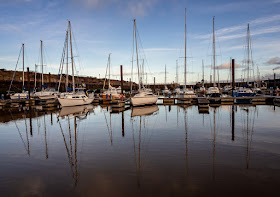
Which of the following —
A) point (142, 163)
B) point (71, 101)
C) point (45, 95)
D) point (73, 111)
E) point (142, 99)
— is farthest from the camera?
point (45, 95)

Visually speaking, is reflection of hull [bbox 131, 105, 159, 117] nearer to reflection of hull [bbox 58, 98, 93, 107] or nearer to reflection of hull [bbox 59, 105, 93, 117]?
reflection of hull [bbox 59, 105, 93, 117]

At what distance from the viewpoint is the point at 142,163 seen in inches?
338

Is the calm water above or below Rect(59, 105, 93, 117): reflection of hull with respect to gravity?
below

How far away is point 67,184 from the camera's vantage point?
681 centimetres

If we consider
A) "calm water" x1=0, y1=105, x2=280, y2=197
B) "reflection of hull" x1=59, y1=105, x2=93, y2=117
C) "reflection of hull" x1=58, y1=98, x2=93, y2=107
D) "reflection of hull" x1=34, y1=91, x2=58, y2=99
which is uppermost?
"reflection of hull" x1=34, y1=91, x2=58, y2=99

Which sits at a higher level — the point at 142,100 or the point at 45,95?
the point at 45,95

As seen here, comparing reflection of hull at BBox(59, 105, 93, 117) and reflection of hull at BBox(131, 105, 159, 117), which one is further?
reflection of hull at BBox(59, 105, 93, 117)

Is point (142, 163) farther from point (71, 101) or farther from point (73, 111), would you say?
point (71, 101)

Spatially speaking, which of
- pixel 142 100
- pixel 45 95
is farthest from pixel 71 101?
pixel 45 95

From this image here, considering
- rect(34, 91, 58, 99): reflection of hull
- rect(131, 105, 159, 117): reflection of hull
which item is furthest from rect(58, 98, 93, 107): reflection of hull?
rect(34, 91, 58, 99): reflection of hull

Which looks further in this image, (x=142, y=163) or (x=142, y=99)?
(x=142, y=99)

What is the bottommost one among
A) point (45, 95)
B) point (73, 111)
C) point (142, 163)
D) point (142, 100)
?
point (142, 163)

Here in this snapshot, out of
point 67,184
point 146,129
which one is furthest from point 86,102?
point 67,184

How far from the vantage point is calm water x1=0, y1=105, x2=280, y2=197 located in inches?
253
